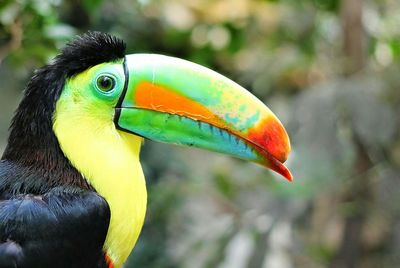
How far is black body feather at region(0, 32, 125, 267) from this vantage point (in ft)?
4.81

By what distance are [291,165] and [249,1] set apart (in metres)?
1.97

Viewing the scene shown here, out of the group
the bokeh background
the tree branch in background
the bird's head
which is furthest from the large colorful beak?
the tree branch in background

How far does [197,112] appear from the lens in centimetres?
157

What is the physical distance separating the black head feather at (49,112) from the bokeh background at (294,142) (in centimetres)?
34

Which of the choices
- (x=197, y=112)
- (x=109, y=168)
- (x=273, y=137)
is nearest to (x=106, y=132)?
(x=109, y=168)

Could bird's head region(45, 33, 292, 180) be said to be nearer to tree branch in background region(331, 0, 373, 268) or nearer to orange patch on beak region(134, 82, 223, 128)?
orange patch on beak region(134, 82, 223, 128)

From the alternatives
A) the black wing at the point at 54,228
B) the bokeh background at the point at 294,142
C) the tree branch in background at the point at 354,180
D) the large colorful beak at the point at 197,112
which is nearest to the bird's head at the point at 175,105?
the large colorful beak at the point at 197,112

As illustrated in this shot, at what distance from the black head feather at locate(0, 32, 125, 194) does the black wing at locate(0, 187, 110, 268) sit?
0.16 ft

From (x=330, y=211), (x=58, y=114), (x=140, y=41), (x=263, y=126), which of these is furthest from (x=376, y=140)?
(x=140, y=41)

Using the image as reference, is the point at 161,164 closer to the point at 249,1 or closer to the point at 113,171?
the point at 249,1

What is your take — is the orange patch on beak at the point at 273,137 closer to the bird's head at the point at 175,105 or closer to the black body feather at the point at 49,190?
the bird's head at the point at 175,105

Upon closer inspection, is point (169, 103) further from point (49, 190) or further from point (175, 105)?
point (49, 190)

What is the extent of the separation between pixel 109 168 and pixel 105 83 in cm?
18

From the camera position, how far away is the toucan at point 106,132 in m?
1.52
